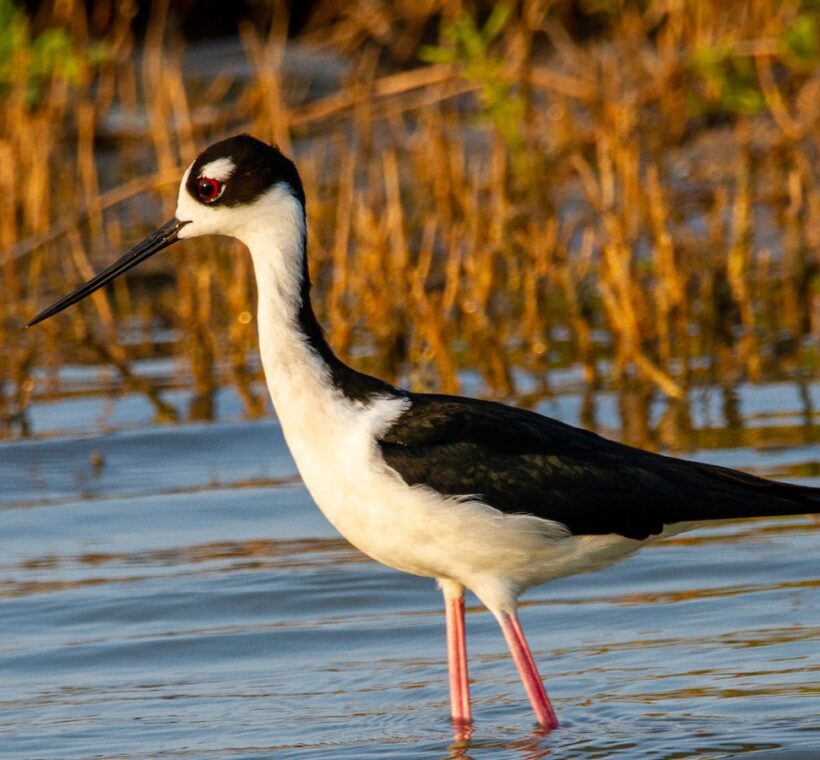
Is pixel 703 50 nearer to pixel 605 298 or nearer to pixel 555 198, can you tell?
pixel 555 198

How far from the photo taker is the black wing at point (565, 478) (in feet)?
16.6

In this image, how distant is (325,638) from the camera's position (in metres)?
6.21

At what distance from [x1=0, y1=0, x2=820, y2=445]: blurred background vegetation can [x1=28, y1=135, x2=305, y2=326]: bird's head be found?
10.3ft

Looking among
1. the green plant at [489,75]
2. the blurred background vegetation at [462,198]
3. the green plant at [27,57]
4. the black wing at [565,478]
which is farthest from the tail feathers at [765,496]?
the green plant at [27,57]

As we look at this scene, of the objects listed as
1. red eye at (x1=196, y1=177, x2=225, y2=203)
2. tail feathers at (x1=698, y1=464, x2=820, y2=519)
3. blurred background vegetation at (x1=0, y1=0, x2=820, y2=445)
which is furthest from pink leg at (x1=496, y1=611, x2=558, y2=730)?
blurred background vegetation at (x1=0, y1=0, x2=820, y2=445)

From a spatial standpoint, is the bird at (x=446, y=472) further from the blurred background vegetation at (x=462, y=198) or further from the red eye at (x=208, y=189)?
the blurred background vegetation at (x=462, y=198)

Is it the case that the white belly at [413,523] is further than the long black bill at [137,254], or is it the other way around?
the long black bill at [137,254]

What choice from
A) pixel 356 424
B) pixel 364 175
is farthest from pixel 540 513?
pixel 364 175

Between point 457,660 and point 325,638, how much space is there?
95 centimetres

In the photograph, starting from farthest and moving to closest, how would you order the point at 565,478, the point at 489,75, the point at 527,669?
the point at 489,75 → the point at 527,669 → the point at 565,478

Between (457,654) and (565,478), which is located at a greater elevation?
(565,478)

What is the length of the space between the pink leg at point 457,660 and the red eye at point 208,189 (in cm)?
134

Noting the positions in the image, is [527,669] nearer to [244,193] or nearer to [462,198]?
[244,193]

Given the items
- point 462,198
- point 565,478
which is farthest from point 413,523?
point 462,198
